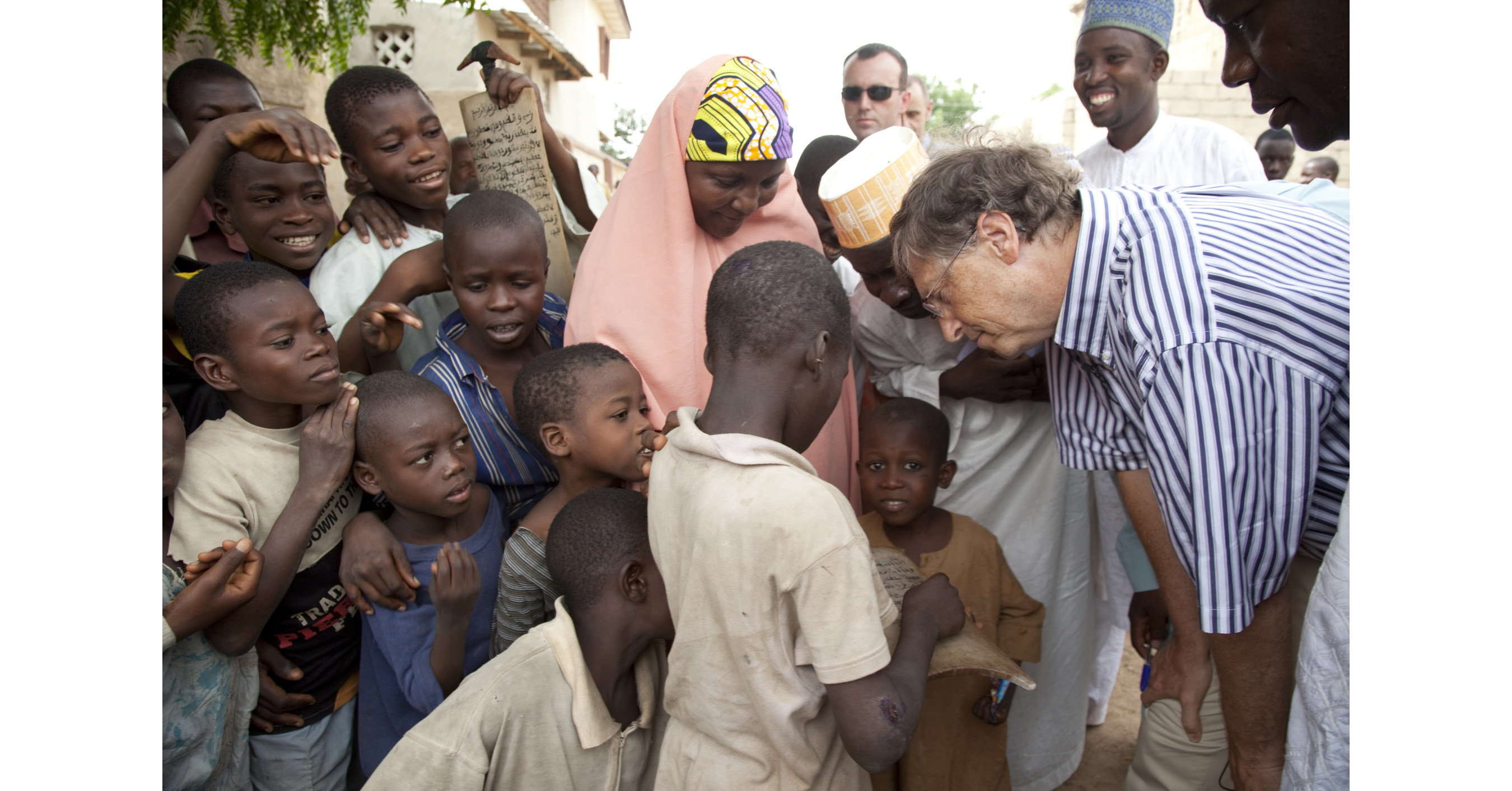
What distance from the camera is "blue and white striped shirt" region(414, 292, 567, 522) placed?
249cm

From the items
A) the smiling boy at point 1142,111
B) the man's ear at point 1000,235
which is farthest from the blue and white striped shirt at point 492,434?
the smiling boy at point 1142,111

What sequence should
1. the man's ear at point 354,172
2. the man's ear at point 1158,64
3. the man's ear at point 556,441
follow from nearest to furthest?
the man's ear at point 556,441 < the man's ear at point 354,172 < the man's ear at point 1158,64

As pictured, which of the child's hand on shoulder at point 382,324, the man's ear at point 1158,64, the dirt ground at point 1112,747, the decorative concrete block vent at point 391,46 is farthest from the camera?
the decorative concrete block vent at point 391,46

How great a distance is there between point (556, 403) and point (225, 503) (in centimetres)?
81

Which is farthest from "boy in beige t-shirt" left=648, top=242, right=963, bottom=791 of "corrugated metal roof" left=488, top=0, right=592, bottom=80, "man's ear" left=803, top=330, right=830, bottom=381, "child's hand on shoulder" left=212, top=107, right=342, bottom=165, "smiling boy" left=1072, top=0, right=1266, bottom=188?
"corrugated metal roof" left=488, top=0, right=592, bottom=80

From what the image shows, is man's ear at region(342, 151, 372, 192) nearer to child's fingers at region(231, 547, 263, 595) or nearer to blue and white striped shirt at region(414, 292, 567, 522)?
blue and white striped shirt at region(414, 292, 567, 522)

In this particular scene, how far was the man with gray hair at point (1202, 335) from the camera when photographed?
143 centimetres

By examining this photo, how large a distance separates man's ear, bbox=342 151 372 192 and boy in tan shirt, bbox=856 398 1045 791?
2.02 metres

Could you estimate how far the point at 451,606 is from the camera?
2061 millimetres

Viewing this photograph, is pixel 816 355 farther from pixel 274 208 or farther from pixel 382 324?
pixel 274 208

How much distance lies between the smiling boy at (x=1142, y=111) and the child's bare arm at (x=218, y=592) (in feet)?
11.0

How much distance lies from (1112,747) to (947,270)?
275 centimetres

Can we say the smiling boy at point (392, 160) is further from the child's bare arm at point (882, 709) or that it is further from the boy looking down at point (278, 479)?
the child's bare arm at point (882, 709)

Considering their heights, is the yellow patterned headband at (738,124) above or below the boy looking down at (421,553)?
above
